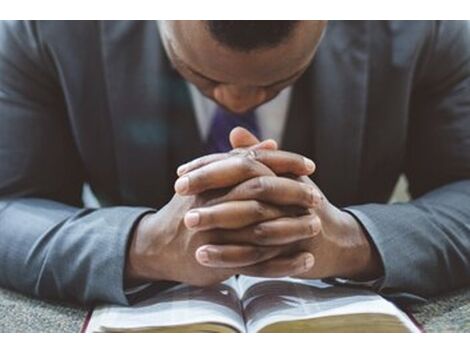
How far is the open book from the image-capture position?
51cm

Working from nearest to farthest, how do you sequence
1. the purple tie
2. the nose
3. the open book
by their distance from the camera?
the open book
the nose
the purple tie

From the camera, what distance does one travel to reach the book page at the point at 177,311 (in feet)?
1.68

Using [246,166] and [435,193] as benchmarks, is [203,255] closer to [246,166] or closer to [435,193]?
[246,166]

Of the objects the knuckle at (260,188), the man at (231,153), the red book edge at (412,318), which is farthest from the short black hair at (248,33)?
the red book edge at (412,318)

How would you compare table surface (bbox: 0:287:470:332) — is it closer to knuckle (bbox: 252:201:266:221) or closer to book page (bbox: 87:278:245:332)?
book page (bbox: 87:278:245:332)

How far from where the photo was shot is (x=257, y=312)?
1.77 feet

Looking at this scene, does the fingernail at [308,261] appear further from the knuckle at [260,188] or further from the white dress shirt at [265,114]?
the white dress shirt at [265,114]

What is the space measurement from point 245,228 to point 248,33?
150 mm

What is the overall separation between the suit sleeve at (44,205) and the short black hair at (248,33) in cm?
16

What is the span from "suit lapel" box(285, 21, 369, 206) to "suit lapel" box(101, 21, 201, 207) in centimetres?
12

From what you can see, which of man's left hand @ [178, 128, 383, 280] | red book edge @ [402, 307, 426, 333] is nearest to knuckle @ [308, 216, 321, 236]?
man's left hand @ [178, 128, 383, 280]

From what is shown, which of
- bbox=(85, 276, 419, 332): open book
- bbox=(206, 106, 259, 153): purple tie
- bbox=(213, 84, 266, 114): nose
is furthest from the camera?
bbox=(206, 106, 259, 153): purple tie

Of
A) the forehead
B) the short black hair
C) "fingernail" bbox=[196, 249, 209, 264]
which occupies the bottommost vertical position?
"fingernail" bbox=[196, 249, 209, 264]

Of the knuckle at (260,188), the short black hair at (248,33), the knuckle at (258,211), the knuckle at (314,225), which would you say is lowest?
the knuckle at (314,225)
